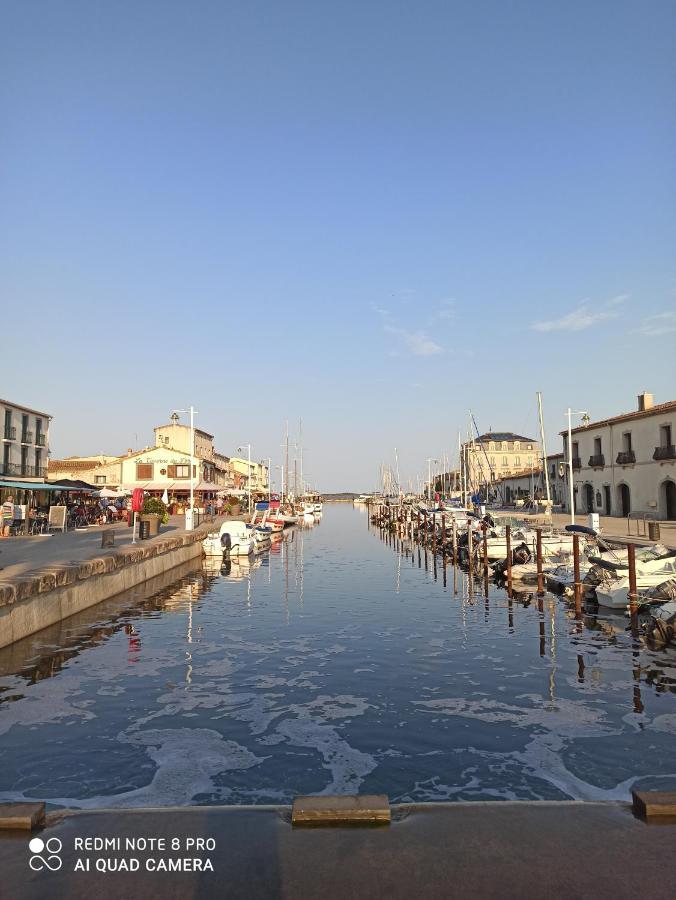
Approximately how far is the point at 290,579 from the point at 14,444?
34.3 metres

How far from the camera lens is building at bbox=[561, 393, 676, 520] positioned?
50.8 metres

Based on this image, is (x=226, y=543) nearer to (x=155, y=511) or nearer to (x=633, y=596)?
(x=155, y=511)

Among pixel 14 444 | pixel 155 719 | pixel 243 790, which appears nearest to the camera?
pixel 243 790

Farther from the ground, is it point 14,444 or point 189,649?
point 14,444

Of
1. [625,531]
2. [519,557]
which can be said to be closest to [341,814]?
[519,557]

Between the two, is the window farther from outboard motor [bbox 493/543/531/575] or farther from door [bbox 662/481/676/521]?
outboard motor [bbox 493/543/531/575]

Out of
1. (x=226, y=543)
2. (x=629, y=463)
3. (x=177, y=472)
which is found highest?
(x=177, y=472)

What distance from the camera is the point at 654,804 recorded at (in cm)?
640

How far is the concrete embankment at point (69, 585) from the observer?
1727 cm

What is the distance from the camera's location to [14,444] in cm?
5628

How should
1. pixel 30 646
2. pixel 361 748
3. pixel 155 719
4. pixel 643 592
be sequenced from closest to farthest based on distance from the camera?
pixel 361 748 → pixel 155 719 → pixel 30 646 → pixel 643 592

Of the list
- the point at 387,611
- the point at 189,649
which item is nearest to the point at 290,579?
the point at 387,611

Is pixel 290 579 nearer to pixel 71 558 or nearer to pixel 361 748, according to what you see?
pixel 71 558

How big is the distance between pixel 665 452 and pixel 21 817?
52.3m
